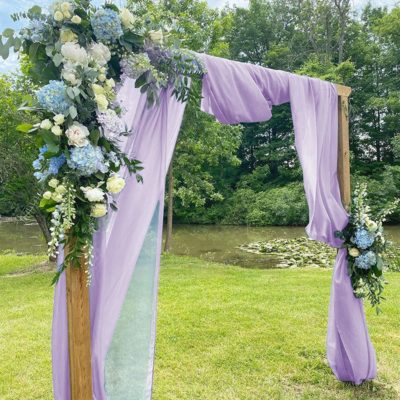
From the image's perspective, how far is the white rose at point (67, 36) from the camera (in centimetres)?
167

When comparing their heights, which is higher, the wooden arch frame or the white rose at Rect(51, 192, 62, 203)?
A: the white rose at Rect(51, 192, 62, 203)

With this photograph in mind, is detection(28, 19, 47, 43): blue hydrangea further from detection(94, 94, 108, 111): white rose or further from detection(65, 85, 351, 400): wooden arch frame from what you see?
detection(65, 85, 351, 400): wooden arch frame

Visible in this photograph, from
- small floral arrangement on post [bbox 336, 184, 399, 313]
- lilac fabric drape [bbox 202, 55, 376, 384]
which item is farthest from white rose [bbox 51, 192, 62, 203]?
small floral arrangement on post [bbox 336, 184, 399, 313]

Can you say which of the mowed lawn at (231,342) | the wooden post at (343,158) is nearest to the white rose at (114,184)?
the mowed lawn at (231,342)

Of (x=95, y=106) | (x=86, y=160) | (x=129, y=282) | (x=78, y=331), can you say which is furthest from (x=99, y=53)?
(x=78, y=331)

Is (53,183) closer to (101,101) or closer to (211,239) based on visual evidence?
(101,101)

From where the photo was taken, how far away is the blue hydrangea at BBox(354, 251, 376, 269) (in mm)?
2936

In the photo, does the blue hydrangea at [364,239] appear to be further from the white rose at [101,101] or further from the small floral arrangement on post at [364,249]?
the white rose at [101,101]

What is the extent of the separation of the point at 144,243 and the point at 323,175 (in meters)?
1.63

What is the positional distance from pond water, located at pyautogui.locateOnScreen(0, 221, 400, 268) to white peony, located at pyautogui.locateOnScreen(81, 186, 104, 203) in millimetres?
7701

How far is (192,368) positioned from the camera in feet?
11.1

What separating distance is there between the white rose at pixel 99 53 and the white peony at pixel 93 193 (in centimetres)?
52

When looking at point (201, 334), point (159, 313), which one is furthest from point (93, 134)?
point (159, 313)

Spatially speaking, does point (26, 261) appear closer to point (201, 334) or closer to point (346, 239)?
point (201, 334)
